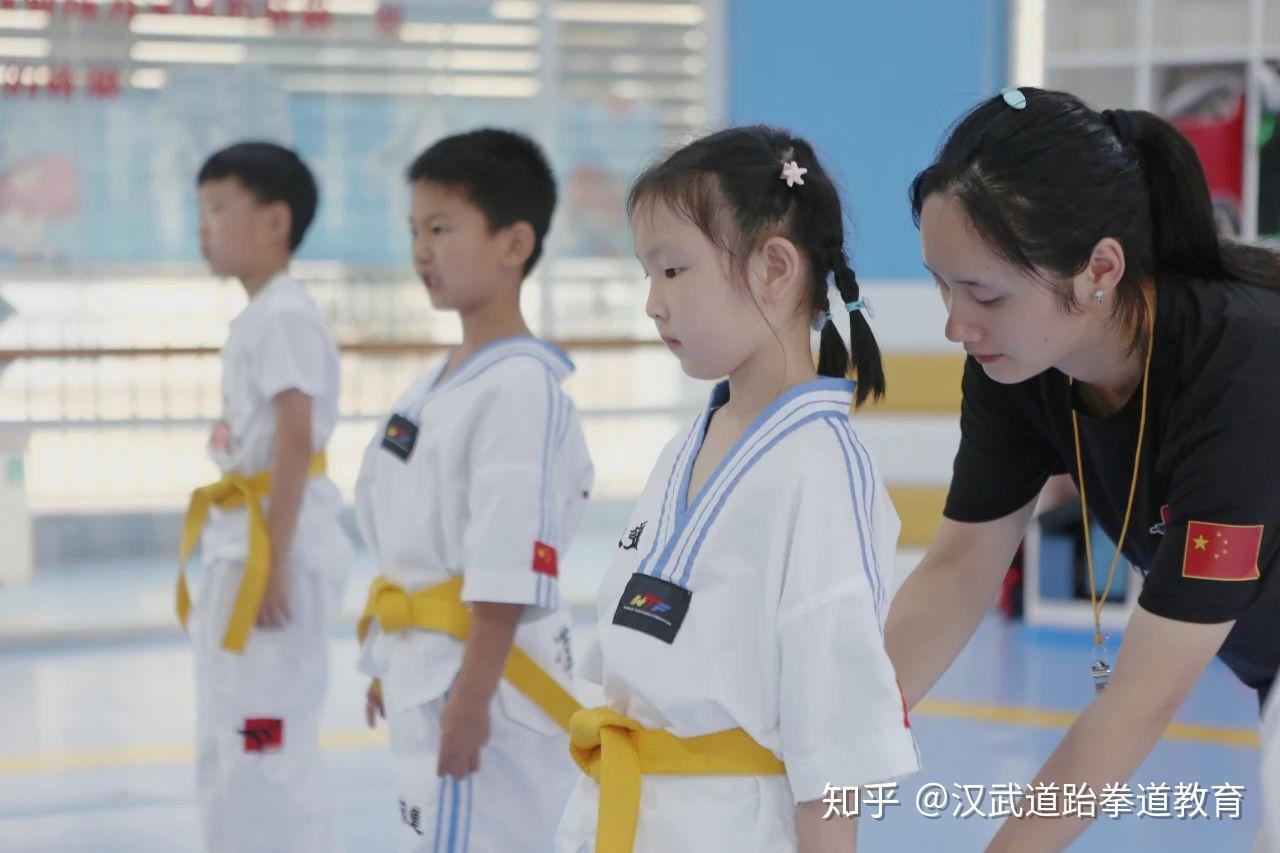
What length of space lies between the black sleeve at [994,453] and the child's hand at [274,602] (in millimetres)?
1439

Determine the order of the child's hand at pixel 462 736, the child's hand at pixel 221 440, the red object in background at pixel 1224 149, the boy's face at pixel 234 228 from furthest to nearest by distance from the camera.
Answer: the red object in background at pixel 1224 149
the boy's face at pixel 234 228
the child's hand at pixel 221 440
the child's hand at pixel 462 736

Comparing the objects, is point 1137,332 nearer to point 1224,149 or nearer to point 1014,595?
point 1224,149

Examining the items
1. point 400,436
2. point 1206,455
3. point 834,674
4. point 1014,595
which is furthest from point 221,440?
point 1014,595

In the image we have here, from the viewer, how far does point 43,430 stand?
607 cm

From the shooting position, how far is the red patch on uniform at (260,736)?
268 centimetres

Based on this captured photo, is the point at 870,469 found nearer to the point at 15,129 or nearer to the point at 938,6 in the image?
the point at 938,6

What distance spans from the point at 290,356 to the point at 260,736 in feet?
2.27

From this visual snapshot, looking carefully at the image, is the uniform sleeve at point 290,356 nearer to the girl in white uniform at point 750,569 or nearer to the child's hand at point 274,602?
the child's hand at point 274,602

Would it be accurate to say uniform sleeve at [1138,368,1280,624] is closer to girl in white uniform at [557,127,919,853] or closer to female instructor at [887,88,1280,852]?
female instructor at [887,88,1280,852]

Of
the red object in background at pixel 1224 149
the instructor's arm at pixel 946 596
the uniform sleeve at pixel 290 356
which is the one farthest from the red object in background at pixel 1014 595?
the instructor's arm at pixel 946 596

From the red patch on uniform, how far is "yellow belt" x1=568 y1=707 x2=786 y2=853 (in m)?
1.44

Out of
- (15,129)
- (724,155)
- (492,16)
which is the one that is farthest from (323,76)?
(724,155)

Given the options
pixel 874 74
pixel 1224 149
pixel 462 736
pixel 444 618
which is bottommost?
pixel 462 736

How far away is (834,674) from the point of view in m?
1.32
